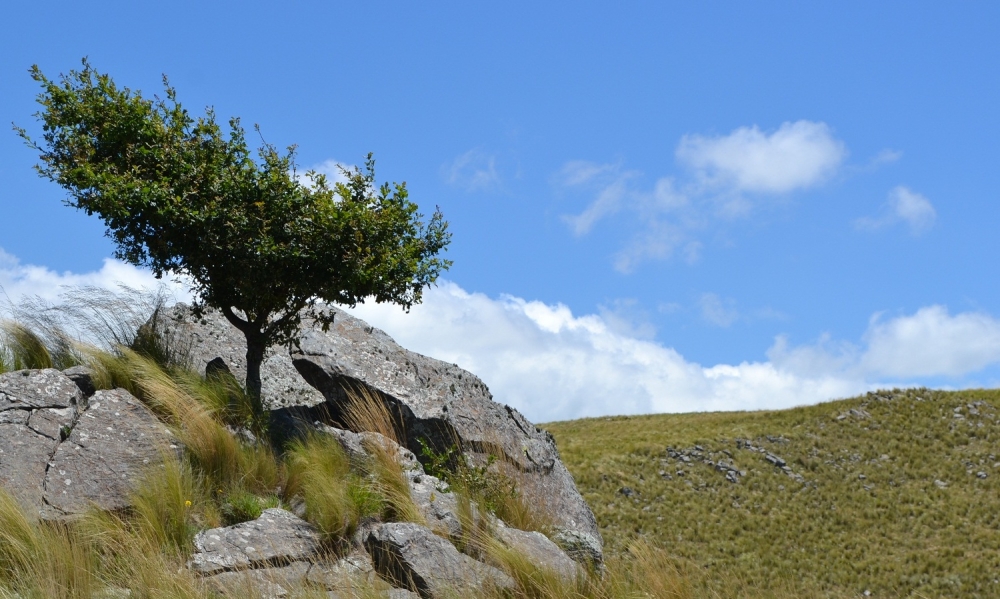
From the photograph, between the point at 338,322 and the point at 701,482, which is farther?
the point at 701,482

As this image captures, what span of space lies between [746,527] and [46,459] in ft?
99.3

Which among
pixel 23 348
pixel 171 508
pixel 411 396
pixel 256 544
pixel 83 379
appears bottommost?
pixel 256 544

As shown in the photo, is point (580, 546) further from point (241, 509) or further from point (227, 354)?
point (227, 354)

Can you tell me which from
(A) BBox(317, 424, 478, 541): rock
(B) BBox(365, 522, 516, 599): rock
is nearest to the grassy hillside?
(A) BBox(317, 424, 478, 541): rock

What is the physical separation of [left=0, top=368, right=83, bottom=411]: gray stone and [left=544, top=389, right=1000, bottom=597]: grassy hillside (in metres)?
19.6

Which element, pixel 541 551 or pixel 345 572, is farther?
pixel 541 551

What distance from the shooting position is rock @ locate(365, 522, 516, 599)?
8.22m

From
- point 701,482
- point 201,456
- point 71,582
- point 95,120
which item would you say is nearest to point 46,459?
point 201,456

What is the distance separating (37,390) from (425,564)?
6099mm

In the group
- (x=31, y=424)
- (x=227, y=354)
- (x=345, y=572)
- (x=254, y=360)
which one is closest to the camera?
(x=345, y=572)

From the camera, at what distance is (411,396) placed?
13328mm

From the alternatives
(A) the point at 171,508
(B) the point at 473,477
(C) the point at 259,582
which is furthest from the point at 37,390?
(B) the point at 473,477

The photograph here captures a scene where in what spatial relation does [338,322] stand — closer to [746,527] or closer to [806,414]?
[746,527]

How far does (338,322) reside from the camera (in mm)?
14719
